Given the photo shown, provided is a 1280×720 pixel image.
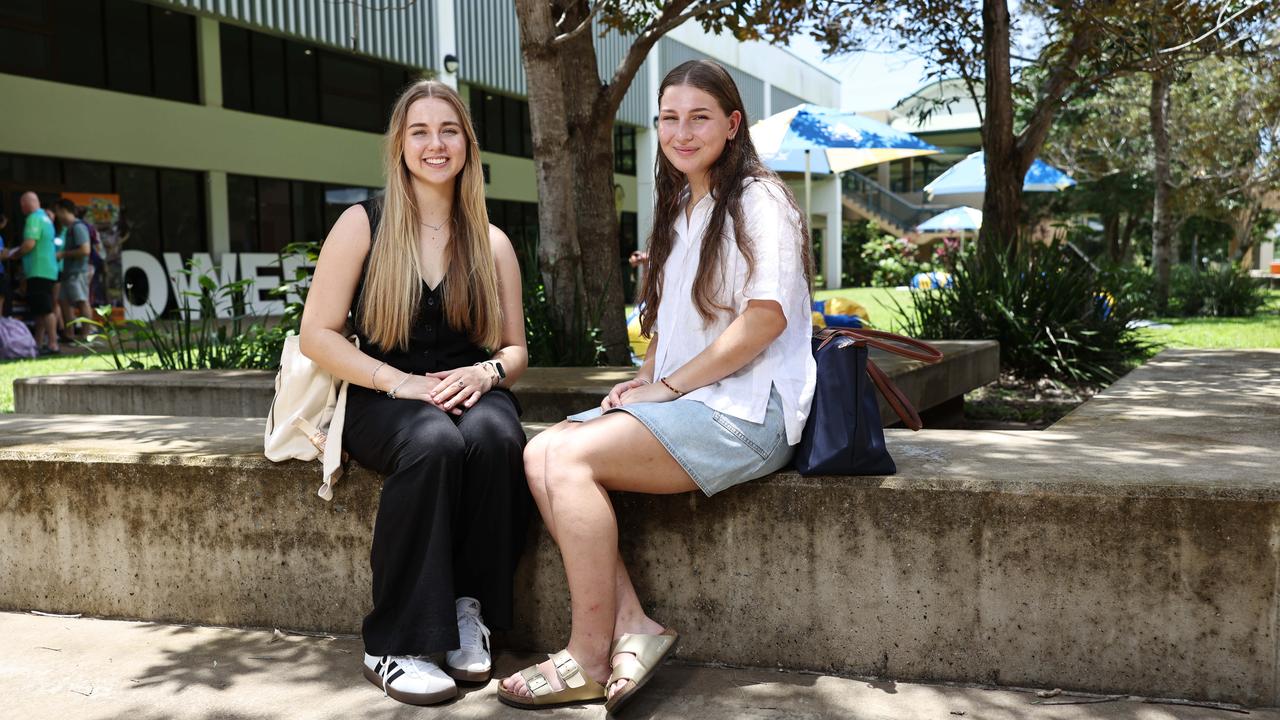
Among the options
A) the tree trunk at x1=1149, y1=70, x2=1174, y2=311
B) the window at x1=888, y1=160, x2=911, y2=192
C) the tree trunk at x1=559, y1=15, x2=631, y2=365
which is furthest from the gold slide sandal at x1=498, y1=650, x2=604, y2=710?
the window at x1=888, y1=160, x2=911, y2=192

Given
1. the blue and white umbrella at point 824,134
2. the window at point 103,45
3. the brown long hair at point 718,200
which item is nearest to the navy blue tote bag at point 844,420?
the brown long hair at point 718,200

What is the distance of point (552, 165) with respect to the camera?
22.1 feet

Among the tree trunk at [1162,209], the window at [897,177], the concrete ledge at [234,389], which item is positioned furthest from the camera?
the window at [897,177]

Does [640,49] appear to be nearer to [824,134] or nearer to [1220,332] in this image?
[824,134]

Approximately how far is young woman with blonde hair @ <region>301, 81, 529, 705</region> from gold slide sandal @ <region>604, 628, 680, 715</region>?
1.40 feet

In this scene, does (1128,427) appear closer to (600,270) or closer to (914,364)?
(914,364)

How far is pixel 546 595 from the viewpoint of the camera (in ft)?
10.9

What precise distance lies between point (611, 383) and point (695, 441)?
2221 millimetres

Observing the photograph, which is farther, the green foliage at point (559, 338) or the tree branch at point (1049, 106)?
the tree branch at point (1049, 106)

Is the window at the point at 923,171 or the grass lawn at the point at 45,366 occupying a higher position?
the window at the point at 923,171

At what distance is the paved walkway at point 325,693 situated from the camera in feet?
9.25

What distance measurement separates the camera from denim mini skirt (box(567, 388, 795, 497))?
2.91 meters

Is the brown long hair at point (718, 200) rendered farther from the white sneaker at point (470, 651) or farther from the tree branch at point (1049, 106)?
the tree branch at point (1049, 106)

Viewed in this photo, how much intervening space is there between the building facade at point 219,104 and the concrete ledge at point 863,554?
10793 millimetres
